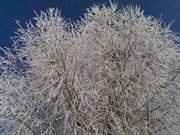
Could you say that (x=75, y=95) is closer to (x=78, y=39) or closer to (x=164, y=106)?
(x=78, y=39)

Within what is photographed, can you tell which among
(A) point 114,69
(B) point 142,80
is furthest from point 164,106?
(A) point 114,69

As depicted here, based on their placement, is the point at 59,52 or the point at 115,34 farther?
the point at 115,34

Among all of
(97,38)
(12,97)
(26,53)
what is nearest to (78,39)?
(97,38)

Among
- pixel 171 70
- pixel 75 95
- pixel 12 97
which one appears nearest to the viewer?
pixel 75 95

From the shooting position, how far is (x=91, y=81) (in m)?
15.2

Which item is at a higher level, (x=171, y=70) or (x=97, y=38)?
(x=97, y=38)

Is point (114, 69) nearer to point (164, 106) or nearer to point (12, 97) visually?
point (164, 106)

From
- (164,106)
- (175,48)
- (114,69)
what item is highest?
(175,48)

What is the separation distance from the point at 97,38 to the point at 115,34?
0.66 metres

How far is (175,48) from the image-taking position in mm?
17641

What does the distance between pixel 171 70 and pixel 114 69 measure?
2.49 m

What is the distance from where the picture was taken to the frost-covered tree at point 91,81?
47.3 ft

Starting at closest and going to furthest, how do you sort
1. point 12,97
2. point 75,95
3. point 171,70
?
point 75,95 < point 12,97 < point 171,70

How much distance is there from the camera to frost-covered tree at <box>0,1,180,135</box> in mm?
14422
